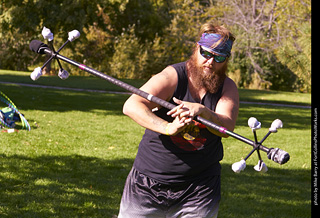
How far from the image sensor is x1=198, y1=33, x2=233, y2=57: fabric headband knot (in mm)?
3271

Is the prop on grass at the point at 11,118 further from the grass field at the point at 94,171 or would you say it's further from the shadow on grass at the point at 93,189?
the shadow on grass at the point at 93,189

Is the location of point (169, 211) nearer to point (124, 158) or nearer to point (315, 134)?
point (315, 134)

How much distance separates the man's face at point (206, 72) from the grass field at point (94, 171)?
3206 millimetres

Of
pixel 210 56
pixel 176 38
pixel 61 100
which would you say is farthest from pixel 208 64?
pixel 176 38

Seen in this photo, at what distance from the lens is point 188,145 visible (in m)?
3.41

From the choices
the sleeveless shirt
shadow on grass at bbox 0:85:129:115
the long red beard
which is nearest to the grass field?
shadow on grass at bbox 0:85:129:115

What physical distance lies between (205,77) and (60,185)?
14.0 feet

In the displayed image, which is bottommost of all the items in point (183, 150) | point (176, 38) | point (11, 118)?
point (176, 38)

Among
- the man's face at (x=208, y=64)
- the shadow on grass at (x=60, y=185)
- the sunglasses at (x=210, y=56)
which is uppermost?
the sunglasses at (x=210, y=56)

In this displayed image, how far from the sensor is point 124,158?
29.8 ft

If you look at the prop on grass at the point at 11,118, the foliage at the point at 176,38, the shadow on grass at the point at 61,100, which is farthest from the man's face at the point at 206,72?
the foliage at the point at 176,38

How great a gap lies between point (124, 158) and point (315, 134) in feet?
11.5

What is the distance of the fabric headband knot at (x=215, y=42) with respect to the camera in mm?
3271

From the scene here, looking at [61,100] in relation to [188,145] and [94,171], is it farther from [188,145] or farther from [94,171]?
[188,145]
